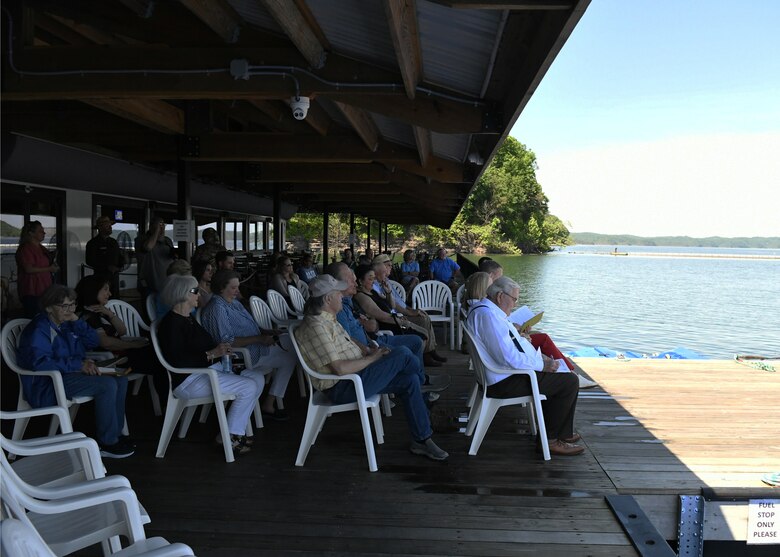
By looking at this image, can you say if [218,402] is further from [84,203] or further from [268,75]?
[84,203]

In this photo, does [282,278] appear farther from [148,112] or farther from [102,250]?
[148,112]

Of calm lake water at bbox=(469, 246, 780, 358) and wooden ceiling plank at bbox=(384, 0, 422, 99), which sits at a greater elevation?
wooden ceiling plank at bbox=(384, 0, 422, 99)

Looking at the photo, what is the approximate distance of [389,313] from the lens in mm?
5617

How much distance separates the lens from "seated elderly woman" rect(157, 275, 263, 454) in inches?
143

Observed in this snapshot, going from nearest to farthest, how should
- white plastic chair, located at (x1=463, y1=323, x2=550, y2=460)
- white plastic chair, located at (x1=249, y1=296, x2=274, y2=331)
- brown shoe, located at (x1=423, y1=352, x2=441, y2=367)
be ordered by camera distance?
white plastic chair, located at (x1=463, y1=323, x2=550, y2=460) < white plastic chair, located at (x1=249, y1=296, x2=274, y2=331) < brown shoe, located at (x1=423, y1=352, x2=441, y2=367)

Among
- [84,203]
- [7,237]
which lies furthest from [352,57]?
[84,203]

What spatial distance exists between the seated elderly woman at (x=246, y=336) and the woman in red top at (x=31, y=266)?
7.62 ft

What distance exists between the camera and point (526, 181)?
6097 centimetres

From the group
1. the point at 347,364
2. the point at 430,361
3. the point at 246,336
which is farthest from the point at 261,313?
the point at 347,364

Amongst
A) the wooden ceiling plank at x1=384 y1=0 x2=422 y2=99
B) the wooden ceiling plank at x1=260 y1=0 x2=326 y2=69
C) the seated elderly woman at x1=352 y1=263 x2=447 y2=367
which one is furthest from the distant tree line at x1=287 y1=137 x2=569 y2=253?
the wooden ceiling plank at x1=384 y1=0 x2=422 y2=99

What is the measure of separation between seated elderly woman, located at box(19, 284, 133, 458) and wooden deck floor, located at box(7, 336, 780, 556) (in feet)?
1.00

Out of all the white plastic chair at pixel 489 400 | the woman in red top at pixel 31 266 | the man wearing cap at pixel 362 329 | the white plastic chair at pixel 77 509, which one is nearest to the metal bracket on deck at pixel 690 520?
the white plastic chair at pixel 489 400

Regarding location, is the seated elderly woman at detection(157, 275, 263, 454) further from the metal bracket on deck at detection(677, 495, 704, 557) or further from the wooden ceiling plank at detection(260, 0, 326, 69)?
the metal bracket on deck at detection(677, 495, 704, 557)

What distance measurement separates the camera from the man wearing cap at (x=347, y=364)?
3557mm
